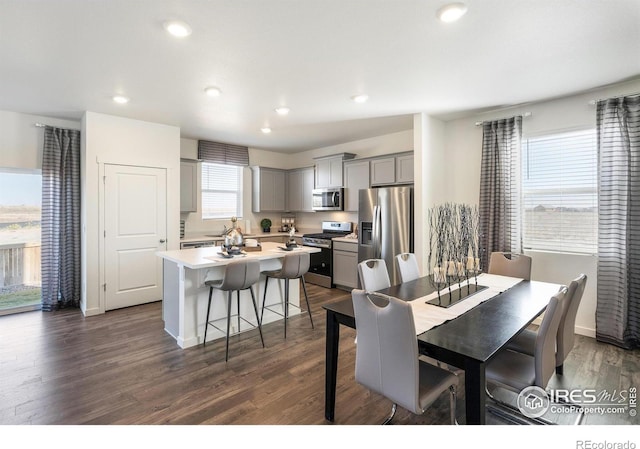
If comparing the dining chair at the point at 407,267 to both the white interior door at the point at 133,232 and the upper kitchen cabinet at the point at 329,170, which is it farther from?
the white interior door at the point at 133,232

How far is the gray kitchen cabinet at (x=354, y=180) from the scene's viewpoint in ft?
17.2

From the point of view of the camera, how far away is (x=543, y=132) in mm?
3643

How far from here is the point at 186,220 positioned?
5516 mm

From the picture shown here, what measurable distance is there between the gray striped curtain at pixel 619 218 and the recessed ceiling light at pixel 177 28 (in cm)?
389

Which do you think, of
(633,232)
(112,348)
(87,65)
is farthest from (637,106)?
(112,348)

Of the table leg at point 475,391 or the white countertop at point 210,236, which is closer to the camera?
the table leg at point 475,391

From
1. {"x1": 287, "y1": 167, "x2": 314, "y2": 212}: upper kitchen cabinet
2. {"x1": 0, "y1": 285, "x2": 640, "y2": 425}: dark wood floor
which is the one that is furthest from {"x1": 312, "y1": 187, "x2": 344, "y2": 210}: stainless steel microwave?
{"x1": 0, "y1": 285, "x2": 640, "y2": 425}: dark wood floor

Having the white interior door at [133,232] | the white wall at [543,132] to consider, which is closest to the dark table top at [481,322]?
the white wall at [543,132]

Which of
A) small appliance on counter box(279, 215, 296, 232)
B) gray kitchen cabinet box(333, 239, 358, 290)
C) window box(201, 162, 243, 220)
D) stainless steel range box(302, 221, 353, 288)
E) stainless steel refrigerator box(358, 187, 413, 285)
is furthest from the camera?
small appliance on counter box(279, 215, 296, 232)

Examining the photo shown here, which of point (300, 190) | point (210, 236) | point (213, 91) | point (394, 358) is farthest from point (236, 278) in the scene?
point (300, 190)

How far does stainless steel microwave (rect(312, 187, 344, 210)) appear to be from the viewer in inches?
220

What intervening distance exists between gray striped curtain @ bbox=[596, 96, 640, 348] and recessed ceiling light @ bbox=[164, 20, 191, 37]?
3887mm

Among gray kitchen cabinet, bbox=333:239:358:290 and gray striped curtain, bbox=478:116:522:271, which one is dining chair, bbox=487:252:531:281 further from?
gray kitchen cabinet, bbox=333:239:358:290

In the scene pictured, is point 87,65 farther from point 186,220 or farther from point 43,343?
point 186,220
